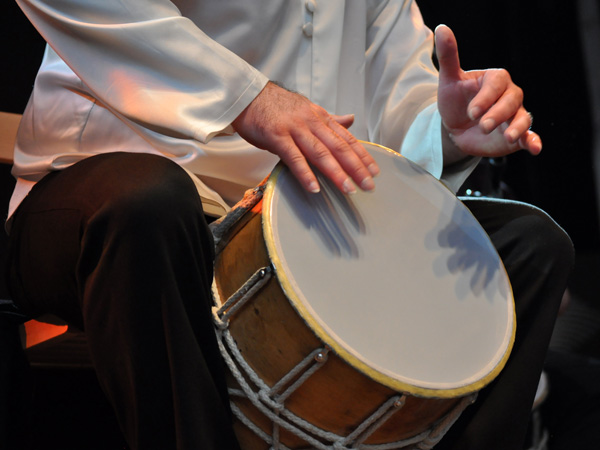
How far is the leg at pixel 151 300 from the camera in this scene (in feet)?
2.41

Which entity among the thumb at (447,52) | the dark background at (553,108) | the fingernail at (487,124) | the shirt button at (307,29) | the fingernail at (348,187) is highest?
the thumb at (447,52)

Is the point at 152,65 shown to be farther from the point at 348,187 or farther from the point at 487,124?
the point at 487,124

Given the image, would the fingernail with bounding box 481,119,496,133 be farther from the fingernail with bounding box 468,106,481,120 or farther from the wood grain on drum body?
the wood grain on drum body

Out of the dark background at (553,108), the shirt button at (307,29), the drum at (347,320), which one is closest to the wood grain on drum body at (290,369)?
the drum at (347,320)

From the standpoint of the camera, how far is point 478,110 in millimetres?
910

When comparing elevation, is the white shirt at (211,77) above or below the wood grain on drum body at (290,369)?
above

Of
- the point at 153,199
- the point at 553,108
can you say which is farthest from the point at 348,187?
the point at 553,108

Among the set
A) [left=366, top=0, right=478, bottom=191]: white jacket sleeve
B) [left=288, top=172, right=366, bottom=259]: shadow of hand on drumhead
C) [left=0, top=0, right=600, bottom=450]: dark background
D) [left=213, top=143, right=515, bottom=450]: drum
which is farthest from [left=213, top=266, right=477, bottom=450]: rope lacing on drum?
[left=0, top=0, right=600, bottom=450]: dark background

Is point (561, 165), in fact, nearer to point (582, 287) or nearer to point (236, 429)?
point (582, 287)

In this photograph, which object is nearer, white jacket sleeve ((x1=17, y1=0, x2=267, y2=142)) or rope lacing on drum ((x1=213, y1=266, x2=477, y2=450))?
rope lacing on drum ((x1=213, y1=266, x2=477, y2=450))

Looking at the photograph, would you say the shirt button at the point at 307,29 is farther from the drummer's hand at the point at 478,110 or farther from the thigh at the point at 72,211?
the thigh at the point at 72,211

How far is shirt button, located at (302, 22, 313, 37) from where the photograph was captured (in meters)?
1.11

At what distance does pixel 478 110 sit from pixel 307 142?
26 cm

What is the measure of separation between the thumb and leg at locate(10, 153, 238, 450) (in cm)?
42
